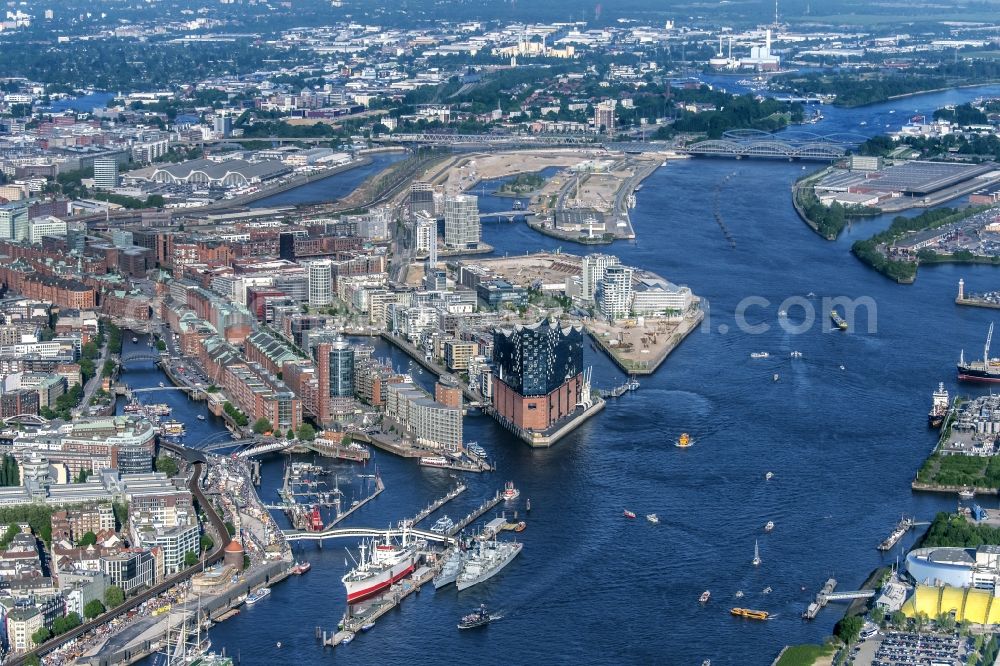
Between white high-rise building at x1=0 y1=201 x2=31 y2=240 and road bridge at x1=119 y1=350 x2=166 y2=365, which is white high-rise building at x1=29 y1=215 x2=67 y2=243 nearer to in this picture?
white high-rise building at x1=0 y1=201 x2=31 y2=240

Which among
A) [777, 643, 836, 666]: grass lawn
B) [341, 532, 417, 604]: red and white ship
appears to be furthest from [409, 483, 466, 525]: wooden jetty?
[777, 643, 836, 666]: grass lawn

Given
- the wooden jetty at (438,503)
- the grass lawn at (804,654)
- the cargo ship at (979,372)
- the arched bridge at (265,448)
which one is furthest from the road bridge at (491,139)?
the grass lawn at (804,654)

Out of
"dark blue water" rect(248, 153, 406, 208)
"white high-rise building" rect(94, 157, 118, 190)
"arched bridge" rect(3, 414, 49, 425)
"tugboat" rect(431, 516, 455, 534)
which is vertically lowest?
"dark blue water" rect(248, 153, 406, 208)

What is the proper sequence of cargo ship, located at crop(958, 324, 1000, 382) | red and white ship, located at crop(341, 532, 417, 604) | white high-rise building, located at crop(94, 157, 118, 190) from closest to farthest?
red and white ship, located at crop(341, 532, 417, 604), cargo ship, located at crop(958, 324, 1000, 382), white high-rise building, located at crop(94, 157, 118, 190)

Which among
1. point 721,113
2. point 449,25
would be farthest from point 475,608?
point 449,25

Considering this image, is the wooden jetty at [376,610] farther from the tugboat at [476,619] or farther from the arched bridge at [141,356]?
the arched bridge at [141,356]

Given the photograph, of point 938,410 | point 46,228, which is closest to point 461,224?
point 46,228

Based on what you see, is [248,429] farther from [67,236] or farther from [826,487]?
[67,236]
